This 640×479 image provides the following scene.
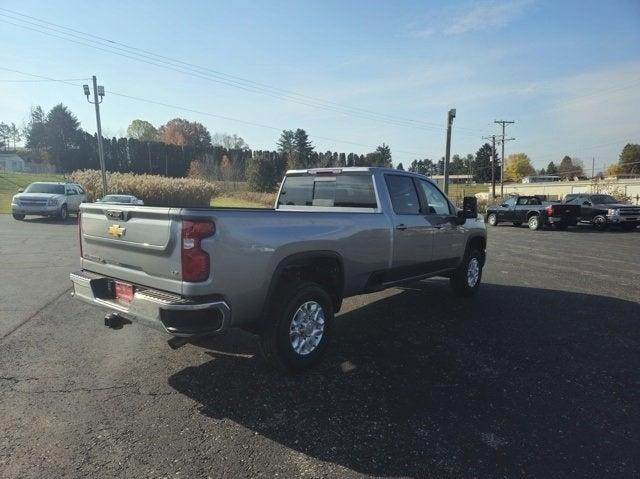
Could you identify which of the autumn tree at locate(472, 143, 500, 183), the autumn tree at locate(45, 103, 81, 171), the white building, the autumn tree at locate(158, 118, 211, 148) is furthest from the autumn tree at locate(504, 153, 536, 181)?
the white building

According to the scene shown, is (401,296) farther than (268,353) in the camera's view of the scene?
Yes

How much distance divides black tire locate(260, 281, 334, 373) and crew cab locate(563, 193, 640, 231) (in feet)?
71.8

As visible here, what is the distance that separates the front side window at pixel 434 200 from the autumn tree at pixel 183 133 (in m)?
111

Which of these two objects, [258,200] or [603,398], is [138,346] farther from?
[258,200]

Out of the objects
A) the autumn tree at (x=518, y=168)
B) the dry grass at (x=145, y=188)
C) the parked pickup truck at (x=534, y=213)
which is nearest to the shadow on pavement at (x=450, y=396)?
the parked pickup truck at (x=534, y=213)

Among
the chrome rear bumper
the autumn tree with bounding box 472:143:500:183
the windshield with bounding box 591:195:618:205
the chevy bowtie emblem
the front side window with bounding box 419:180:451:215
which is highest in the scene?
the autumn tree with bounding box 472:143:500:183

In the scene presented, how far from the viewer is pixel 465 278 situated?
727cm

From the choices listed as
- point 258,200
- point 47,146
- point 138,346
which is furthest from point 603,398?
point 47,146

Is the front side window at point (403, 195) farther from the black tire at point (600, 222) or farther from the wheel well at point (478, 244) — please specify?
the black tire at point (600, 222)

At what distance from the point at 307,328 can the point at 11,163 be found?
121m

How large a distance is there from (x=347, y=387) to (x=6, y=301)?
A: 218 inches

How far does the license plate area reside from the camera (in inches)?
156

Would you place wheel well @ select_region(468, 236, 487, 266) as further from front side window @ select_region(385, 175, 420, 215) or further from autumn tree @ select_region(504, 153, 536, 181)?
autumn tree @ select_region(504, 153, 536, 181)

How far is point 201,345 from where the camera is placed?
4969mm
